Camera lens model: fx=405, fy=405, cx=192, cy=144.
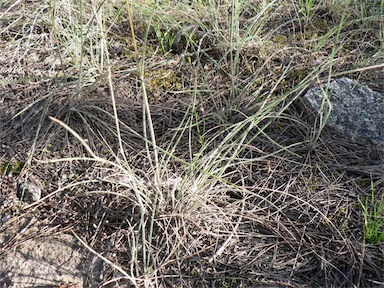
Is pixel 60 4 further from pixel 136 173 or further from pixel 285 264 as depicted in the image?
pixel 285 264

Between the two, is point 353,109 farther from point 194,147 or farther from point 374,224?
point 194,147

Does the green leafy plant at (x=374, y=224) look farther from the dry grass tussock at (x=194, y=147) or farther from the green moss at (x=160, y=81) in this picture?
the green moss at (x=160, y=81)

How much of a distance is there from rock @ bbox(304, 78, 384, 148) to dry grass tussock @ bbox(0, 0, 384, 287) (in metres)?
0.04

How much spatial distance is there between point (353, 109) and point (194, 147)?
0.56 metres

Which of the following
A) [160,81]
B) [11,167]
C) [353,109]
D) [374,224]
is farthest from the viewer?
[160,81]

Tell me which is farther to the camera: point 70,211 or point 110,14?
point 110,14

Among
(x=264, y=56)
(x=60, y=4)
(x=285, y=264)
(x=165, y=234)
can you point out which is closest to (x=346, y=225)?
(x=285, y=264)

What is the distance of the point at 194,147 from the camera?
1.34 m

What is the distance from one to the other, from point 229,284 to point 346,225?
0.38 metres

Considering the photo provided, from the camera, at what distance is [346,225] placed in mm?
1161

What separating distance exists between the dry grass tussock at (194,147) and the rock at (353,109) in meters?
0.04

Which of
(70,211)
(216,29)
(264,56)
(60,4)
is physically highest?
(60,4)

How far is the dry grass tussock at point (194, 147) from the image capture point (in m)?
1.09

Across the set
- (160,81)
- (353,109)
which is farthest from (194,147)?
(353,109)
